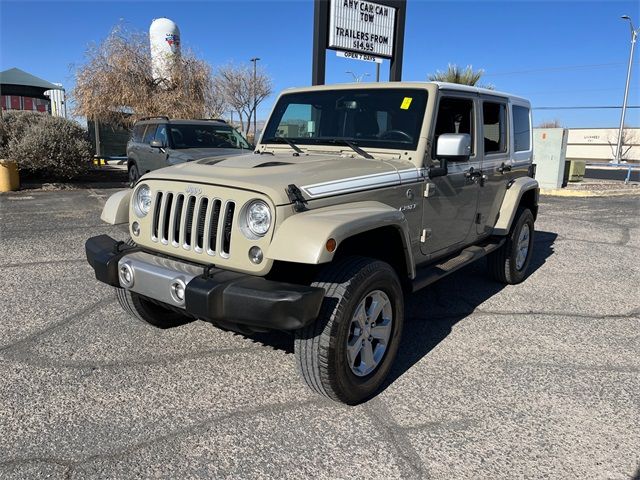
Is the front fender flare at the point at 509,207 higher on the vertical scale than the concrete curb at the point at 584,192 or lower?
higher

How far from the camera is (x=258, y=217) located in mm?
2691

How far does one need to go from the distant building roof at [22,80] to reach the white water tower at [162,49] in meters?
9.53

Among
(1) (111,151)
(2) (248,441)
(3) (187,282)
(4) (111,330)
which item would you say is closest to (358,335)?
(2) (248,441)

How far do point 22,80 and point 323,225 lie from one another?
33021mm

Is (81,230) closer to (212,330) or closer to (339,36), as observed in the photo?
(212,330)

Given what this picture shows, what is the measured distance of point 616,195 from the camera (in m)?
14.6

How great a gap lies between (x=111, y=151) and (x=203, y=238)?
20.7 meters

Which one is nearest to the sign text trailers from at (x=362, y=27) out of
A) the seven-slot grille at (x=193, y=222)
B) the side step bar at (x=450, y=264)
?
the side step bar at (x=450, y=264)

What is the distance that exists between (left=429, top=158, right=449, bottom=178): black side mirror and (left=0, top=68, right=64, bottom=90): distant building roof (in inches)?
1187

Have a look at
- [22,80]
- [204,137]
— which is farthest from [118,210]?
[22,80]

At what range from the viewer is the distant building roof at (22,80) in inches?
1118

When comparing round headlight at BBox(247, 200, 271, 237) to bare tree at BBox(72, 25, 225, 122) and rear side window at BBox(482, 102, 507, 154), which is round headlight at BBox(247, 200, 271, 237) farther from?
bare tree at BBox(72, 25, 225, 122)

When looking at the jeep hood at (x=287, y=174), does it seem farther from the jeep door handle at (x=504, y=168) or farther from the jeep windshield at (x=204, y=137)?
the jeep windshield at (x=204, y=137)

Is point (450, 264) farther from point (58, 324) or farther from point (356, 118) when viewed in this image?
point (58, 324)
